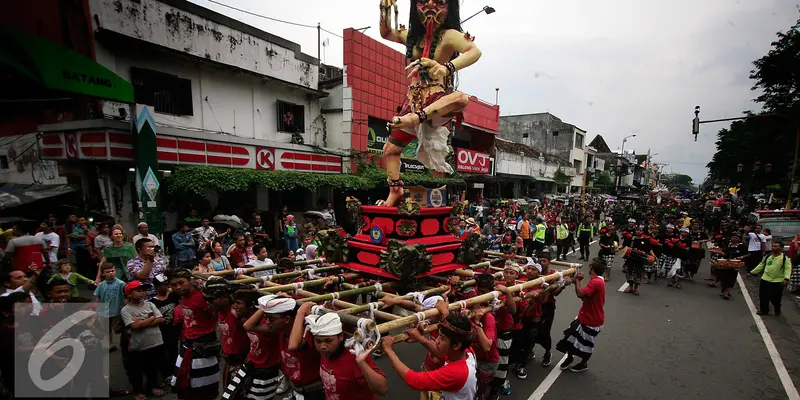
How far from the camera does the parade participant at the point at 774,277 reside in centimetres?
729

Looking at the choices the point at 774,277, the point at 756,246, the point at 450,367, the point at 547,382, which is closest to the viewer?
the point at 450,367

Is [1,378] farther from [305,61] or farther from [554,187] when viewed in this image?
[554,187]

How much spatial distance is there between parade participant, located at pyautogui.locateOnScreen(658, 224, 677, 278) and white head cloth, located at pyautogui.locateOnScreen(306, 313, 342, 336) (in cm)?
1149

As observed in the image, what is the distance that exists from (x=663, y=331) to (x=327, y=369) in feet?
23.4

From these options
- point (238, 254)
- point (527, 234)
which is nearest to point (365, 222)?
point (238, 254)

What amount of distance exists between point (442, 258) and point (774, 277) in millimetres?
8057

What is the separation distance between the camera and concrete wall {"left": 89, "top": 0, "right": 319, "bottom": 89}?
29.6 feet

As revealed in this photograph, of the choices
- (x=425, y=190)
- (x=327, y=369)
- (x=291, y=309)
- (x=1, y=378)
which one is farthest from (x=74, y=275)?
(x=425, y=190)

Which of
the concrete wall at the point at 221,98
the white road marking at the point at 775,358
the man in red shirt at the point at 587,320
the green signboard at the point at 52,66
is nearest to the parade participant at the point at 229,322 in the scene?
the green signboard at the point at 52,66

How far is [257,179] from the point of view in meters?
10.4

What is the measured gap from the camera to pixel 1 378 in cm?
322

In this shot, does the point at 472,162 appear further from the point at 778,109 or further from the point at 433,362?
the point at 433,362

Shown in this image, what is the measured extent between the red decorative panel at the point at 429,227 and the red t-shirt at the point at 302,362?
1748 mm

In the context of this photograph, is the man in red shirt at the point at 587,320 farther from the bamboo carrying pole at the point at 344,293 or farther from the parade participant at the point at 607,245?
the parade participant at the point at 607,245
